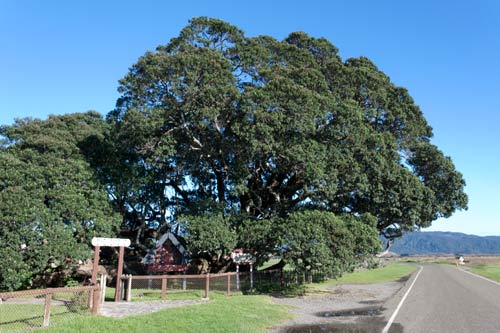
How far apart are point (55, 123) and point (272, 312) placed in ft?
59.2

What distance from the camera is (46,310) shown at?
895cm

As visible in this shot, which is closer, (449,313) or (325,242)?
(449,313)

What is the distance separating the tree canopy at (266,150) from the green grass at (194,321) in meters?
5.68

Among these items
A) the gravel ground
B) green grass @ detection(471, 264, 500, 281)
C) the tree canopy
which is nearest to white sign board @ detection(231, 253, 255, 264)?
the tree canopy

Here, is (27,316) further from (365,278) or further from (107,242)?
(365,278)

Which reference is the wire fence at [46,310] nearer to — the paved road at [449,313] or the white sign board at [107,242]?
the white sign board at [107,242]

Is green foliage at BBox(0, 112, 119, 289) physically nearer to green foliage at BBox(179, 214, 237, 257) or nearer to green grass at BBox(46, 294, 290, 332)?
green foliage at BBox(179, 214, 237, 257)

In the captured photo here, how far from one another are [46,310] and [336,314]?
851cm

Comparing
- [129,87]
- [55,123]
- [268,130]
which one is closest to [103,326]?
[268,130]

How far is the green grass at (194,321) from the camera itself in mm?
9000

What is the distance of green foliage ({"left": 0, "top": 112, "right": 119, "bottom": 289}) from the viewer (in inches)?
609

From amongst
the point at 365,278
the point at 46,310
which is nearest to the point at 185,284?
the point at 46,310

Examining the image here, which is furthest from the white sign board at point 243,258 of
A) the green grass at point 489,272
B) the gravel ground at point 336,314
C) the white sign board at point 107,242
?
the green grass at point 489,272

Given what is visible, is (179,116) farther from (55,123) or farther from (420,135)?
(420,135)
